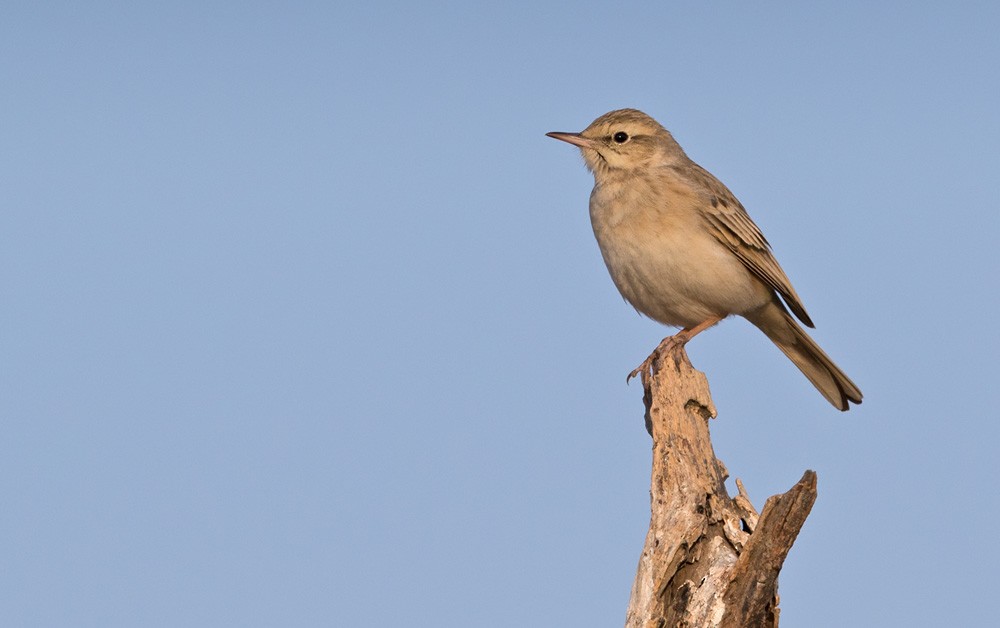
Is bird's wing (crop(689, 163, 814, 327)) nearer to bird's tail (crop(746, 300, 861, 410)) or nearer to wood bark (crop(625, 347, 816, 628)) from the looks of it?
bird's tail (crop(746, 300, 861, 410))

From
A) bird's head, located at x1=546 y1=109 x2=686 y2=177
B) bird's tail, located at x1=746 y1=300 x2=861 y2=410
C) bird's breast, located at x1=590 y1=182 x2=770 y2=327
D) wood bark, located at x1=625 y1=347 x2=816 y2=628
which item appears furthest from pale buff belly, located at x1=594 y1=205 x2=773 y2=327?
wood bark, located at x1=625 y1=347 x2=816 y2=628

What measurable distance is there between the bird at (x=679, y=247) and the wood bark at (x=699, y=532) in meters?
0.96

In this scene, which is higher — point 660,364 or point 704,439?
point 660,364

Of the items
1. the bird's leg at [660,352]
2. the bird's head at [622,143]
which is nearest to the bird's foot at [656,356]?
the bird's leg at [660,352]

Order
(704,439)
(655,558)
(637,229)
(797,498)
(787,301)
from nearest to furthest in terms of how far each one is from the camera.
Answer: (797,498) < (655,558) < (704,439) < (637,229) < (787,301)

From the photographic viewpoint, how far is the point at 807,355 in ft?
37.8

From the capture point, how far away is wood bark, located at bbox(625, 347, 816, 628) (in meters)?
7.38

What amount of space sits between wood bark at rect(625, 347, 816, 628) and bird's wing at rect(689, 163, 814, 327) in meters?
2.20

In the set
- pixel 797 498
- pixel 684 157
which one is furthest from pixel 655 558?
pixel 684 157

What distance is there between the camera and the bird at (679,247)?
1046 cm

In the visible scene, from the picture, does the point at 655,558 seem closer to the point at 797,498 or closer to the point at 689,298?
the point at 797,498

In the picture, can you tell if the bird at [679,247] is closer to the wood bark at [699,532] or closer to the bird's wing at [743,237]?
the bird's wing at [743,237]

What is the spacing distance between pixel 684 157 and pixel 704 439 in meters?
4.06

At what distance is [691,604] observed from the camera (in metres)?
7.68
